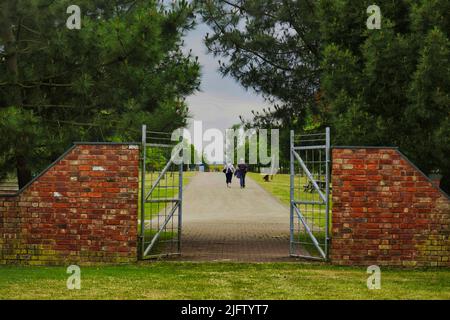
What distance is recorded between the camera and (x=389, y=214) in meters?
13.8

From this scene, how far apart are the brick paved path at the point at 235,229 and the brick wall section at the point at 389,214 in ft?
5.48

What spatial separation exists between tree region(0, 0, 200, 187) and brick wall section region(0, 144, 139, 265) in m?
0.99

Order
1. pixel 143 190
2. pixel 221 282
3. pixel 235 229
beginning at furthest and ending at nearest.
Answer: pixel 235 229
pixel 143 190
pixel 221 282

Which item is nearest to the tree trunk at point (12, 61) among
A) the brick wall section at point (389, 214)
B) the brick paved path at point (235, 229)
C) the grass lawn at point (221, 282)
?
the grass lawn at point (221, 282)

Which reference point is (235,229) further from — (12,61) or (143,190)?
(12,61)

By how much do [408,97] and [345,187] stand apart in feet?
6.96

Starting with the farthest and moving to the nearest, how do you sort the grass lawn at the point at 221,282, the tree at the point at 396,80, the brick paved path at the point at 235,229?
the brick paved path at the point at 235,229 → the tree at the point at 396,80 → the grass lawn at the point at 221,282

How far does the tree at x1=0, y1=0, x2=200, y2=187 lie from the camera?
1445 centimetres

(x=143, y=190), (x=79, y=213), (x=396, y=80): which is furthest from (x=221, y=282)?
(x=396, y=80)

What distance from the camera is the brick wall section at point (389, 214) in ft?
45.3

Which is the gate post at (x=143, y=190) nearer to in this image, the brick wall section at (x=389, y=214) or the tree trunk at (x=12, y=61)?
the tree trunk at (x=12, y=61)

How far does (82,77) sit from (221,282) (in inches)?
210

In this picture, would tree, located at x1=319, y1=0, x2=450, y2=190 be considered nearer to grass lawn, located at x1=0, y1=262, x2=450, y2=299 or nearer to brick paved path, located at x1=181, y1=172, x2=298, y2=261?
grass lawn, located at x1=0, y1=262, x2=450, y2=299

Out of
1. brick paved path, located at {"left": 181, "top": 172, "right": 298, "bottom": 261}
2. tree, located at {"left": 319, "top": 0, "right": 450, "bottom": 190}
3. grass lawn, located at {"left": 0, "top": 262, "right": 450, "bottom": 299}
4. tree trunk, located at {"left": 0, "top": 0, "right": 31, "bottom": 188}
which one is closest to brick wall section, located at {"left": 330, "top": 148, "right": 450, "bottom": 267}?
grass lawn, located at {"left": 0, "top": 262, "right": 450, "bottom": 299}
